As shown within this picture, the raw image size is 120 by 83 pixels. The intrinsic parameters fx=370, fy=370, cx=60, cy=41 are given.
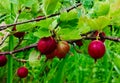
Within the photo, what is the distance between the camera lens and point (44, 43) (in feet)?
3.14

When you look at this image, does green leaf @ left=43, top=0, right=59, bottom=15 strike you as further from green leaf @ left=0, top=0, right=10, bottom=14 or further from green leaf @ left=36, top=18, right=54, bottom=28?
green leaf @ left=0, top=0, right=10, bottom=14

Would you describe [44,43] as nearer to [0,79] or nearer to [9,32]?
[9,32]

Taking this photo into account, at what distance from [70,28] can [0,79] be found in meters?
1.55

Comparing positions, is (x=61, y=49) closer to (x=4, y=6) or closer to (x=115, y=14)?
(x=115, y=14)

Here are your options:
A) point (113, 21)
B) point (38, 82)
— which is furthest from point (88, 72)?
→ point (113, 21)

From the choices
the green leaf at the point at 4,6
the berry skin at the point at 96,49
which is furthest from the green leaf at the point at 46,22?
the green leaf at the point at 4,6

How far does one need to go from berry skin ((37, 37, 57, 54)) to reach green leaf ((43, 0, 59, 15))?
8cm

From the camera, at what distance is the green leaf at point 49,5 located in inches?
38.4

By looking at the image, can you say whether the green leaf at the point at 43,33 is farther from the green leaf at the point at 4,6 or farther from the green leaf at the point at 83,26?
the green leaf at the point at 4,6

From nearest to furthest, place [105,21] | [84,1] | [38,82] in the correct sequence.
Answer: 1. [105,21]
2. [84,1]
3. [38,82]

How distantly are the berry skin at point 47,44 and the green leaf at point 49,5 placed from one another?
77 mm

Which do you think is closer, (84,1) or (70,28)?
A: (70,28)

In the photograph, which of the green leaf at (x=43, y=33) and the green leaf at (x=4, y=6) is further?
the green leaf at (x=4, y=6)

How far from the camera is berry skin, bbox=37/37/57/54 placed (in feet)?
3.12
